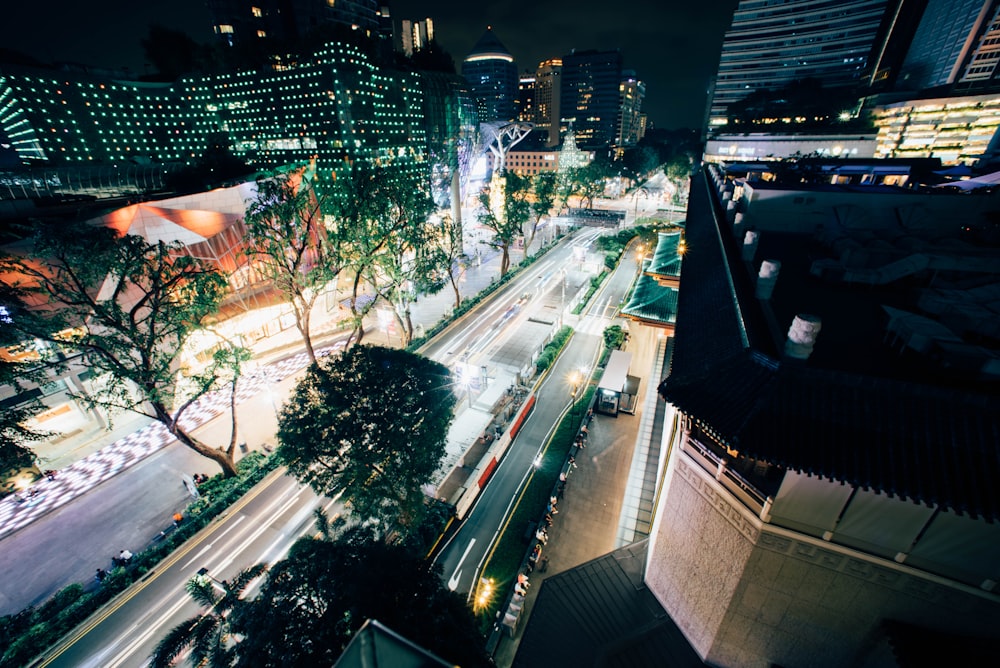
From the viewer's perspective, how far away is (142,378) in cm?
1525

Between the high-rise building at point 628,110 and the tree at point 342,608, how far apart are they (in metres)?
153

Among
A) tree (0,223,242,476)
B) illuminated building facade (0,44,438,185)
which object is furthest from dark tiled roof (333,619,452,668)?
illuminated building facade (0,44,438,185)

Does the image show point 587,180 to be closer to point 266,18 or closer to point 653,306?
point 653,306

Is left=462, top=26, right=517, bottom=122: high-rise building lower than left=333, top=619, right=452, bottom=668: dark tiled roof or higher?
higher

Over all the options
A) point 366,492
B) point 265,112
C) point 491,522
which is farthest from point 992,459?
point 265,112

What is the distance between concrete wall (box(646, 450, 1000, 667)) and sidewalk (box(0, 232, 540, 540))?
2338cm

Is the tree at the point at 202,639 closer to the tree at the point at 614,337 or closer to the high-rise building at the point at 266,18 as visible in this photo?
the tree at the point at 614,337

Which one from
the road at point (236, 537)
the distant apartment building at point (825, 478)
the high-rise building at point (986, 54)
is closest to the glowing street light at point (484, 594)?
the road at point (236, 537)

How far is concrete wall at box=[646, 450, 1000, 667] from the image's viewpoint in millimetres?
7410

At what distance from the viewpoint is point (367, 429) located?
12281 mm

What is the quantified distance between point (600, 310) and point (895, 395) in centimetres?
2984

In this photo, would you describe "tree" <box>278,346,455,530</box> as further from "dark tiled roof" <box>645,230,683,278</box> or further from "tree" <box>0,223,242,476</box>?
"dark tiled roof" <box>645,230,683,278</box>

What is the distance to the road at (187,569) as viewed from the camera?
1293 centimetres

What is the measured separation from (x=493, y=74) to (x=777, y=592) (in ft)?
646
